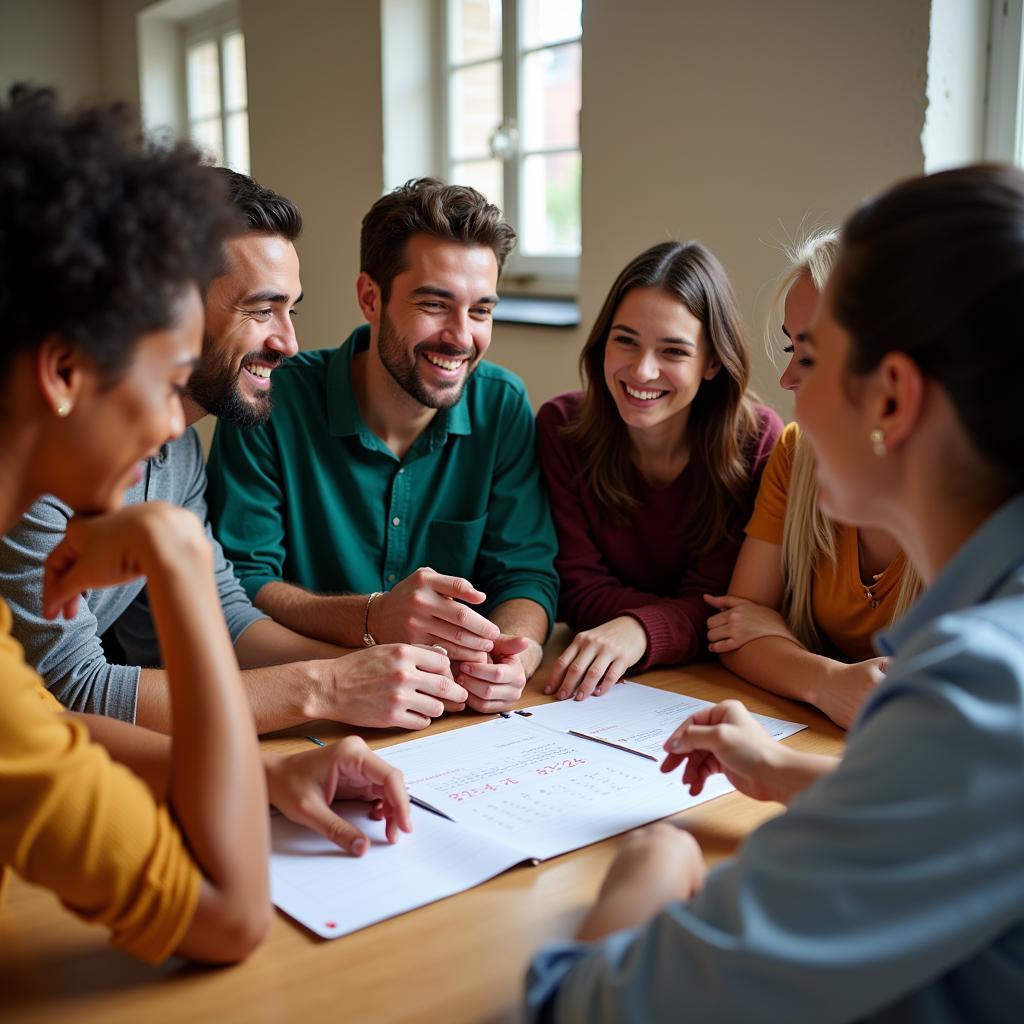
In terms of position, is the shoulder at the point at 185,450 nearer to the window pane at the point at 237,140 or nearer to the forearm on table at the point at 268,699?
the forearm on table at the point at 268,699

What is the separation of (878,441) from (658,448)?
4.28 ft

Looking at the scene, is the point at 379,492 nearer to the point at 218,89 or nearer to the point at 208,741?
the point at 208,741

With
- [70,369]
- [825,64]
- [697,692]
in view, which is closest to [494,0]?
[825,64]

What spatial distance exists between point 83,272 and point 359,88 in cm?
369

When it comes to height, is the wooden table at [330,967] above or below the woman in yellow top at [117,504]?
below

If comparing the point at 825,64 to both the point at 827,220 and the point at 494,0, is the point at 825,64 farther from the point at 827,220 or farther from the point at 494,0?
the point at 494,0

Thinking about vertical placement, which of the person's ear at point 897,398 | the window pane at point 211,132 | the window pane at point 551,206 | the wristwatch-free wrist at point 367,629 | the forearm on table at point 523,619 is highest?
the window pane at point 211,132

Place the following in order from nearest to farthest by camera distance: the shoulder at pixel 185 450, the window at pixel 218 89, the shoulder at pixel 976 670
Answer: the shoulder at pixel 976 670 < the shoulder at pixel 185 450 < the window at pixel 218 89

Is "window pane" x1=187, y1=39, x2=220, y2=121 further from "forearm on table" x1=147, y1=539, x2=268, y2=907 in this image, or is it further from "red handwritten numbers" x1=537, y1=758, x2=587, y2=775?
"forearm on table" x1=147, y1=539, x2=268, y2=907

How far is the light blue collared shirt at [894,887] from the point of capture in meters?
0.61

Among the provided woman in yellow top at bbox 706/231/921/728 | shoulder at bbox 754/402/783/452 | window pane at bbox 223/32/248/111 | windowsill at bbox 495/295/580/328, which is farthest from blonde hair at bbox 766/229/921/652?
window pane at bbox 223/32/248/111

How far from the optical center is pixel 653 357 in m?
1.93

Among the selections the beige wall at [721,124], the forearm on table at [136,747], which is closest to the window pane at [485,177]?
the beige wall at [721,124]

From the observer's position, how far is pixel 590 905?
0.96 m
